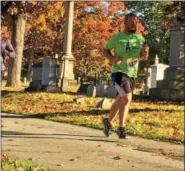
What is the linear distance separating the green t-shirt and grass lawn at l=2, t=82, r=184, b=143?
7268 mm

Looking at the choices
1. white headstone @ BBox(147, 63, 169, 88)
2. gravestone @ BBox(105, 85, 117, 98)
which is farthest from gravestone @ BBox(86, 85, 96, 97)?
white headstone @ BBox(147, 63, 169, 88)

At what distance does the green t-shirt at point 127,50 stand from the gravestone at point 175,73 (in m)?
14.5

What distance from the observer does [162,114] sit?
633 inches

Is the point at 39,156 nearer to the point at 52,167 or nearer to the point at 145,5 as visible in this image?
the point at 52,167

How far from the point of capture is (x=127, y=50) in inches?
228

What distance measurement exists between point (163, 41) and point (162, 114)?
190 ft

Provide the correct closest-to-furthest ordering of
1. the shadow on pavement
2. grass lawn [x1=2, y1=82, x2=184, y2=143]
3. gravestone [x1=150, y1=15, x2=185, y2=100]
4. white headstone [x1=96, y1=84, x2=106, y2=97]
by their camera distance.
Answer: the shadow on pavement
grass lawn [x1=2, y1=82, x2=184, y2=143]
gravestone [x1=150, y1=15, x2=185, y2=100]
white headstone [x1=96, y1=84, x2=106, y2=97]

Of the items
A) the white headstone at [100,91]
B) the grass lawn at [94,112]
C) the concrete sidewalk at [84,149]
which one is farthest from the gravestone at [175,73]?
the concrete sidewalk at [84,149]

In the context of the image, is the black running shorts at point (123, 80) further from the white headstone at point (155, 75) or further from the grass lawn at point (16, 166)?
the white headstone at point (155, 75)

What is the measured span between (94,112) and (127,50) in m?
10.9

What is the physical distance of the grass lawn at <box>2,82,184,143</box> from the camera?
14.0 meters

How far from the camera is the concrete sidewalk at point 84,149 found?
9.27 m

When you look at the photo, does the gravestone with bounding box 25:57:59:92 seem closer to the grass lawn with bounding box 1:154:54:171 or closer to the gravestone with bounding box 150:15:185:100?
the gravestone with bounding box 150:15:185:100

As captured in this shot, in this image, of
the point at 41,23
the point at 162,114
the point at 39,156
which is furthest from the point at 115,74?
the point at 41,23
